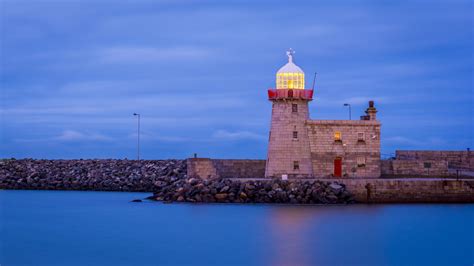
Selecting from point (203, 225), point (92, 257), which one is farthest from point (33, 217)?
point (92, 257)

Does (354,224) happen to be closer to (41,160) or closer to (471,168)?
(471,168)

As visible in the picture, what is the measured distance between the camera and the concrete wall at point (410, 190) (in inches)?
1171

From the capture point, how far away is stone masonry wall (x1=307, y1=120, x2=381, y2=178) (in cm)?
3186

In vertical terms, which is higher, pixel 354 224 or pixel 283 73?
pixel 283 73

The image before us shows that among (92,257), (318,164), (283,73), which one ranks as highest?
(283,73)

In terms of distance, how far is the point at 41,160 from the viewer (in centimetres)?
4675

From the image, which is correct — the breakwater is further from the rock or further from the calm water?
the calm water

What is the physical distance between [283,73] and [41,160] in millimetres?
19546

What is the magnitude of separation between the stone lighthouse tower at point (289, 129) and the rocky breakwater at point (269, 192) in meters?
1.47

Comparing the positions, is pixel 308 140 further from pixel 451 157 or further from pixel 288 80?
pixel 451 157

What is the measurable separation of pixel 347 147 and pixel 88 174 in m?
15.4

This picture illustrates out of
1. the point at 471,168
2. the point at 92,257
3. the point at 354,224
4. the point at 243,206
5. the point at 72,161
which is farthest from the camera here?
the point at 72,161

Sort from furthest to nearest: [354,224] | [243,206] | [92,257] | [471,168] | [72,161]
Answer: [72,161]
[471,168]
[243,206]
[354,224]
[92,257]

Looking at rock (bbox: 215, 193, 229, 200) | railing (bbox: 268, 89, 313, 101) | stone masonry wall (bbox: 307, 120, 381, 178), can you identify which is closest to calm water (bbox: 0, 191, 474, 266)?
rock (bbox: 215, 193, 229, 200)
